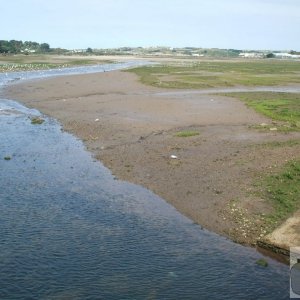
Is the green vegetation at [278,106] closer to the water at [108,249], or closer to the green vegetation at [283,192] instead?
the green vegetation at [283,192]

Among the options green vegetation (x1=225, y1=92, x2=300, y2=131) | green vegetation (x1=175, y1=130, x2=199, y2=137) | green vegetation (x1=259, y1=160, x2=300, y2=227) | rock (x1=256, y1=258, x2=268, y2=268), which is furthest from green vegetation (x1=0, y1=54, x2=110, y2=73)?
rock (x1=256, y1=258, x2=268, y2=268)

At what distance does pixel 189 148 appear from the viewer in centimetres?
Result: 2961

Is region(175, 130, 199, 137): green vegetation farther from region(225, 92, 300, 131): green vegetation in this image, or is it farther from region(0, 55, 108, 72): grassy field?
region(0, 55, 108, 72): grassy field

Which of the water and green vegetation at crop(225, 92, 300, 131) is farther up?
green vegetation at crop(225, 92, 300, 131)

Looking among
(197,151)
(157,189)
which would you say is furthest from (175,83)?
(157,189)

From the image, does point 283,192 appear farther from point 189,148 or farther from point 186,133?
point 186,133

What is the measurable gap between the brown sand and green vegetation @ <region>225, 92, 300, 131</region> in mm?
1574

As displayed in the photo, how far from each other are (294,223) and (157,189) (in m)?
7.38

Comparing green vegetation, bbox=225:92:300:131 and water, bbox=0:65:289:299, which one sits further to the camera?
green vegetation, bbox=225:92:300:131

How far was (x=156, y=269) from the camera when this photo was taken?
48.4 ft

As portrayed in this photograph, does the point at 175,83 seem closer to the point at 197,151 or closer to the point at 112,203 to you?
the point at 197,151

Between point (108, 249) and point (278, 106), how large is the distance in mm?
35187

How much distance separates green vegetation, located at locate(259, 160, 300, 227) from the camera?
18861 mm

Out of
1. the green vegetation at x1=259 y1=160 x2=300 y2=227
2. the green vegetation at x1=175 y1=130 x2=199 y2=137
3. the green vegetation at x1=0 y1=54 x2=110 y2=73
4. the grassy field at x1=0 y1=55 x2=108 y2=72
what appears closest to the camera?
the green vegetation at x1=259 y1=160 x2=300 y2=227
